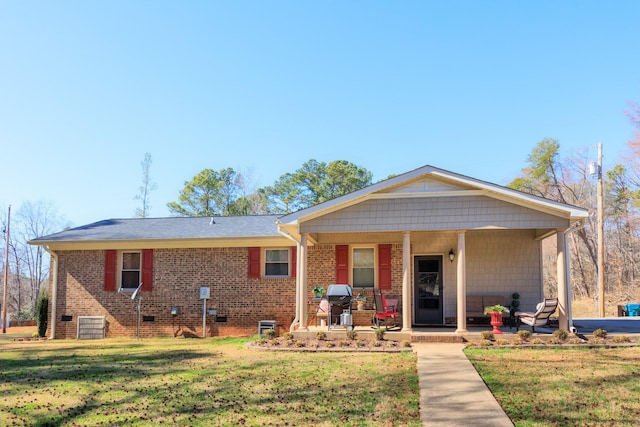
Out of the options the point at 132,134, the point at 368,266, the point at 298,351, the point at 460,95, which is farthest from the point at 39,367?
the point at 460,95

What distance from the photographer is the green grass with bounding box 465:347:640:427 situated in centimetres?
541

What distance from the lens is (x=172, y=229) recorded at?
16484 millimetres

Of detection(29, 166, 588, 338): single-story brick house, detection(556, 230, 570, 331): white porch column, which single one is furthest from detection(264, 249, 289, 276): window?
detection(556, 230, 570, 331): white porch column

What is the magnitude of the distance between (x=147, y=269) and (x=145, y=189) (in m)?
24.8

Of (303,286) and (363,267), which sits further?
(363,267)

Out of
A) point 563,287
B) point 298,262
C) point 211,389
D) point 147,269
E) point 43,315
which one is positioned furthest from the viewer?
point 43,315

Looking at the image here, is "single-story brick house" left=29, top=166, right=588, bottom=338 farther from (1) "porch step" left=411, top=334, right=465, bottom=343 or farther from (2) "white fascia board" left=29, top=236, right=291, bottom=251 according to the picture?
(1) "porch step" left=411, top=334, right=465, bottom=343

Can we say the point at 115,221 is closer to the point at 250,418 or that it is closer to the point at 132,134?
the point at 132,134

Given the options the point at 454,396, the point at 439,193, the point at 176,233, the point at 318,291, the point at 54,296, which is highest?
the point at 439,193

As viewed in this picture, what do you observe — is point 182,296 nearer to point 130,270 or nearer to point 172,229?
point 130,270

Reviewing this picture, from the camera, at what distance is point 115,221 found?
18.6 metres

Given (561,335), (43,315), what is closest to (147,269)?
(43,315)

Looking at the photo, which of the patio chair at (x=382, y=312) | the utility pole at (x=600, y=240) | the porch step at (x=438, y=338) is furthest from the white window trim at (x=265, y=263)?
the utility pole at (x=600, y=240)

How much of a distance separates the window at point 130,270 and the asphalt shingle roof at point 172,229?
661mm
